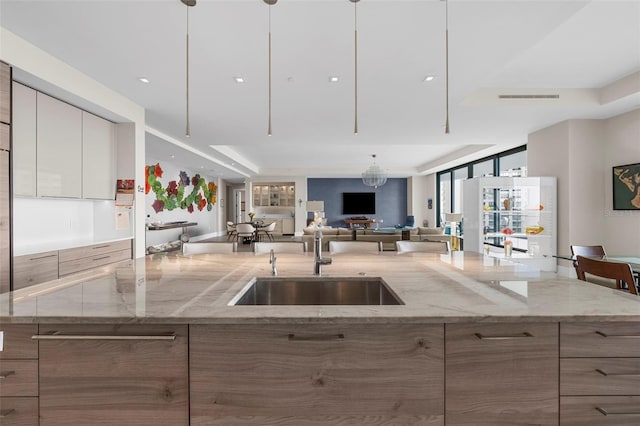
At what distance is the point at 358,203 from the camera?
497 inches

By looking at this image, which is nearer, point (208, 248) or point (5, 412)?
point (5, 412)

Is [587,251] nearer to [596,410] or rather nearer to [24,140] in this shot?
[596,410]

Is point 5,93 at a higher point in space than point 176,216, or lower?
higher

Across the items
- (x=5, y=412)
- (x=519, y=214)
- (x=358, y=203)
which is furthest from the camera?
(x=358, y=203)

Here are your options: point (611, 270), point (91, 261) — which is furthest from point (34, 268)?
point (611, 270)

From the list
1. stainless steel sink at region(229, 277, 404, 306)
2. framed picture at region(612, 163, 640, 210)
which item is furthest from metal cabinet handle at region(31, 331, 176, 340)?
framed picture at region(612, 163, 640, 210)

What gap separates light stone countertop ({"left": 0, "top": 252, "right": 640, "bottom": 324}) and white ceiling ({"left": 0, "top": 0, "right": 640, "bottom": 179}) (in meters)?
1.68

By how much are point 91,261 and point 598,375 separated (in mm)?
4087

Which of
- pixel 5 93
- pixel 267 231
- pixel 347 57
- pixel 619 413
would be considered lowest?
pixel 619 413

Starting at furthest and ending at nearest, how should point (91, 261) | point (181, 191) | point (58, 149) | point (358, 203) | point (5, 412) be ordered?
point (358, 203), point (181, 191), point (91, 261), point (58, 149), point (5, 412)

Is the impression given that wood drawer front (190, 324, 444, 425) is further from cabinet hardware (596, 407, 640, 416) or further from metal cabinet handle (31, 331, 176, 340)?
cabinet hardware (596, 407, 640, 416)

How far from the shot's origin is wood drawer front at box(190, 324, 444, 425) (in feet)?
3.68

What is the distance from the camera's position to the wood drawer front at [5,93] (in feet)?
7.79

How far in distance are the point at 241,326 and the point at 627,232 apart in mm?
5438
